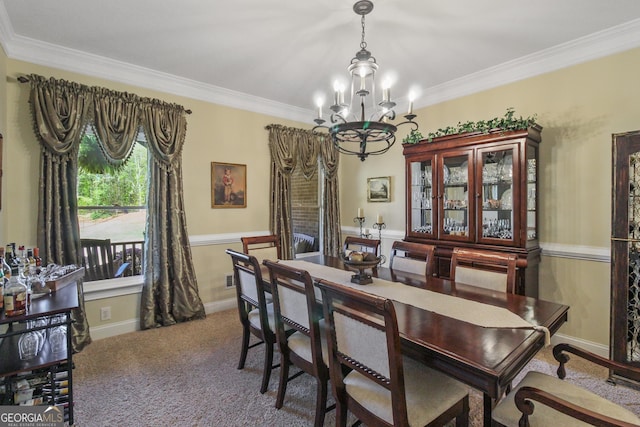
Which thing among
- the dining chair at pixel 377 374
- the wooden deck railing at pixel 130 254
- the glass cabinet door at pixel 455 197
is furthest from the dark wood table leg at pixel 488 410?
the wooden deck railing at pixel 130 254

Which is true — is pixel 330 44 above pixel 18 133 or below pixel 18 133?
above

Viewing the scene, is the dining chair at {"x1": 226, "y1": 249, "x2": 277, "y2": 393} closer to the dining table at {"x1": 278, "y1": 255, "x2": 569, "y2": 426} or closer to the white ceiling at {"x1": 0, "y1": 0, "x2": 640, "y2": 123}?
the dining table at {"x1": 278, "y1": 255, "x2": 569, "y2": 426}

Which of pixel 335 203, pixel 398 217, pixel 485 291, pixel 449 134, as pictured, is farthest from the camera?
Result: pixel 335 203

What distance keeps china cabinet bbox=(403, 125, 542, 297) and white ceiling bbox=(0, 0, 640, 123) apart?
0.78 m

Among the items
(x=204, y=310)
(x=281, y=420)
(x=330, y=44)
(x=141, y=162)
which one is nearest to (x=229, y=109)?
(x=141, y=162)

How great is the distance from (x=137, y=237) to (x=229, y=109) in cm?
193

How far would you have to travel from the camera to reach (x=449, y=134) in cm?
328

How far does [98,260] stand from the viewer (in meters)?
3.30

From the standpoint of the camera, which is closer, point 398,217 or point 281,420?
point 281,420

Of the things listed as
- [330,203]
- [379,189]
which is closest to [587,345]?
[379,189]

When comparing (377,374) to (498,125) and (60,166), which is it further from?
(60,166)

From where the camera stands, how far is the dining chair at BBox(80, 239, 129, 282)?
3.21m

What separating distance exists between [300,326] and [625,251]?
243 centimetres

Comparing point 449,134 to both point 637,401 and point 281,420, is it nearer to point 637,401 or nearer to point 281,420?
point 637,401
